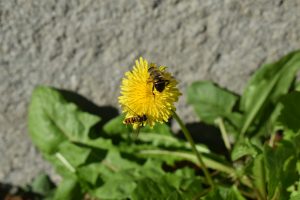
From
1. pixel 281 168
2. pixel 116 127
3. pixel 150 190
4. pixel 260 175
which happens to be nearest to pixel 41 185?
pixel 116 127

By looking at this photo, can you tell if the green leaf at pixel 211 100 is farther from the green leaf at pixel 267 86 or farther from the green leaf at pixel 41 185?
the green leaf at pixel 41 185

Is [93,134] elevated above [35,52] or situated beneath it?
situated beneath

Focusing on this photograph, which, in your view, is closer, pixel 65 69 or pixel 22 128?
pixel 65 69

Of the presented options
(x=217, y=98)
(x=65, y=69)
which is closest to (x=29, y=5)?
(x=65, y=69)

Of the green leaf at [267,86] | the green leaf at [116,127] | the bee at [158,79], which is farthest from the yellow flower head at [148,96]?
the green leaf at [267,86]

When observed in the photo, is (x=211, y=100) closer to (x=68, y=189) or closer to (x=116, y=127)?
(x=116, y=127)

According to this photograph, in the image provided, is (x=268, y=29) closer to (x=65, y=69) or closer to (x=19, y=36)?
(x=65, y=69)
